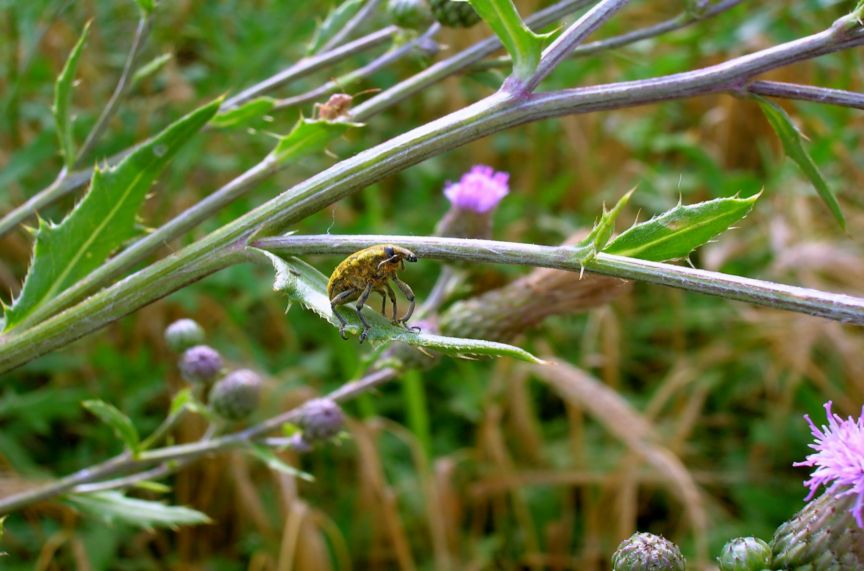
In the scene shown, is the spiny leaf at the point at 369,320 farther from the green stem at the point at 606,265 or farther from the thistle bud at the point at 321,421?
the thistle bud at the point at 321,421

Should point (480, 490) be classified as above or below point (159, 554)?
above

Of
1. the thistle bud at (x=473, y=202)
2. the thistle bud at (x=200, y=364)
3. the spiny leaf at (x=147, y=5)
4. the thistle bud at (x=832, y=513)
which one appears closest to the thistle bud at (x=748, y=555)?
the thistle bud at (x=832, y=513)

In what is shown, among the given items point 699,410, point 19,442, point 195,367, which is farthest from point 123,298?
point 699,410

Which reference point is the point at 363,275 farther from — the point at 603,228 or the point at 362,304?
the point at 603,228

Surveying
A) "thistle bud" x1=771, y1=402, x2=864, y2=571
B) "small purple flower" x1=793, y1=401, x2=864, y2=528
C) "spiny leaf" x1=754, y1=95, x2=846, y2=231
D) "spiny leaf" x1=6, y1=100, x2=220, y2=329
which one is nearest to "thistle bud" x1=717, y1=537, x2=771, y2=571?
"thistle bud" x1=771, y1=402, x2=864, y2=571

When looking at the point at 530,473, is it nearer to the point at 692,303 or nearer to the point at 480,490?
the point at 480,490

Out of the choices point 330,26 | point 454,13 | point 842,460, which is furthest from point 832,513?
point 330,26
